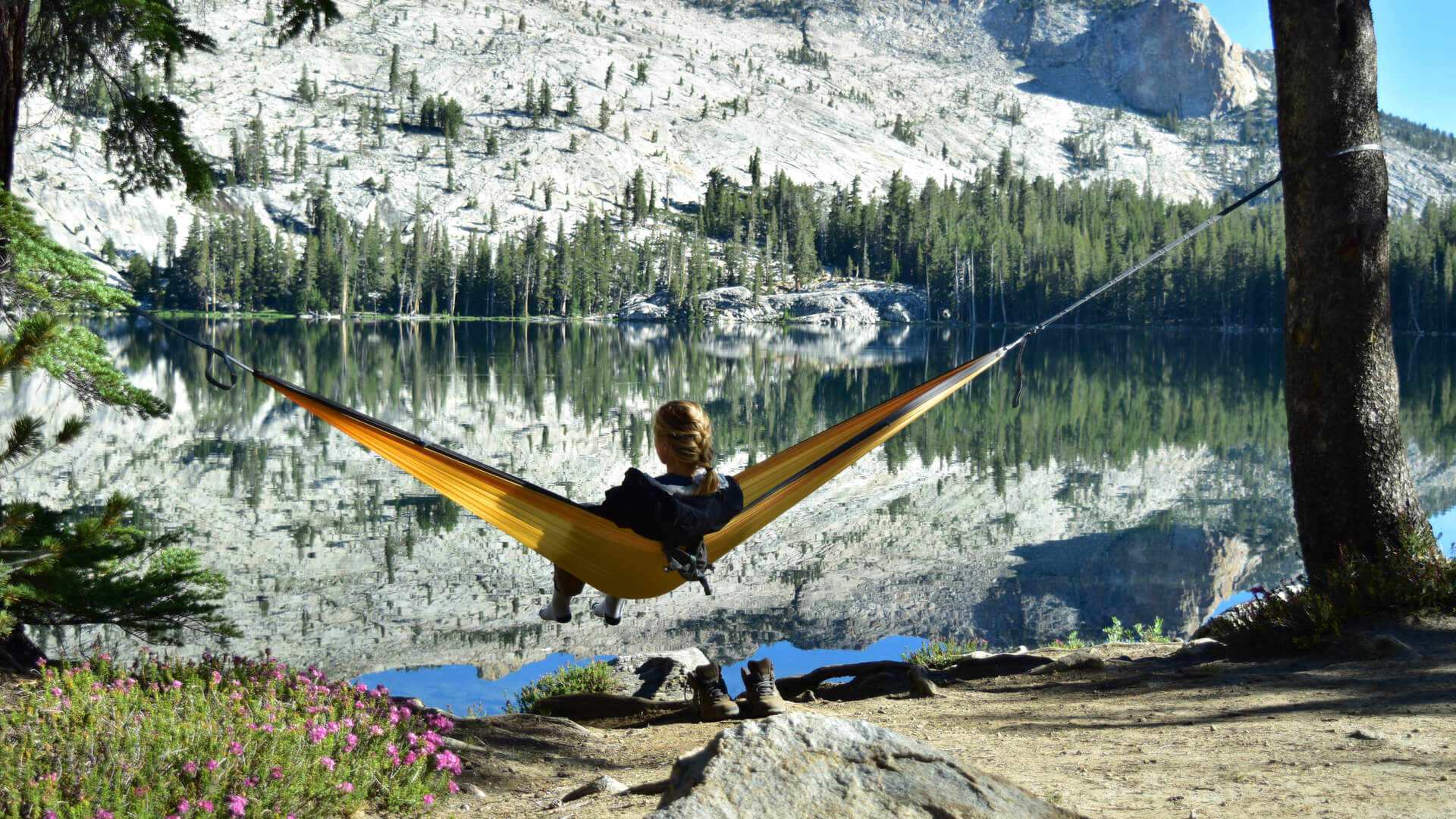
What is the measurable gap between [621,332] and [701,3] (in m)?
159

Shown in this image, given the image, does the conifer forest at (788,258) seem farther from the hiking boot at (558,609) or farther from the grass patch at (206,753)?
the grass patch at (206,753)

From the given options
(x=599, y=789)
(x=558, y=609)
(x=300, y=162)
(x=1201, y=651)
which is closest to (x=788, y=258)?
(x=300, y=162)

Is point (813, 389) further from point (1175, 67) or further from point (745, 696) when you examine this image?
point (1175, 67)

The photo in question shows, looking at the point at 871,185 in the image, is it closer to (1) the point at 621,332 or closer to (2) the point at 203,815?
(1) the point at 621,332

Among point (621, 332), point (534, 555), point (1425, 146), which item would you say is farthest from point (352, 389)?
point (1425, 146)

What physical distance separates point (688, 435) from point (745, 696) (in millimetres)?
1361

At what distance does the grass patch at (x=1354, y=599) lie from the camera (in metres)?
4.41

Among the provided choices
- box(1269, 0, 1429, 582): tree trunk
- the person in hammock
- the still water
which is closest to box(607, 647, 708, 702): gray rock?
the still water

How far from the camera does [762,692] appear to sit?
13.8 ft

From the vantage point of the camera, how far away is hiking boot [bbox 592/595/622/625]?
166 inches

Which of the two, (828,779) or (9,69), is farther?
(9,69)

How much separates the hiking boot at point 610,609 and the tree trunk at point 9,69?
9.07ft

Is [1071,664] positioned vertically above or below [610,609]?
below

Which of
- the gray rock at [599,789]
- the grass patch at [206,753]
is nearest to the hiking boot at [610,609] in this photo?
the grass patch at [206,753]
